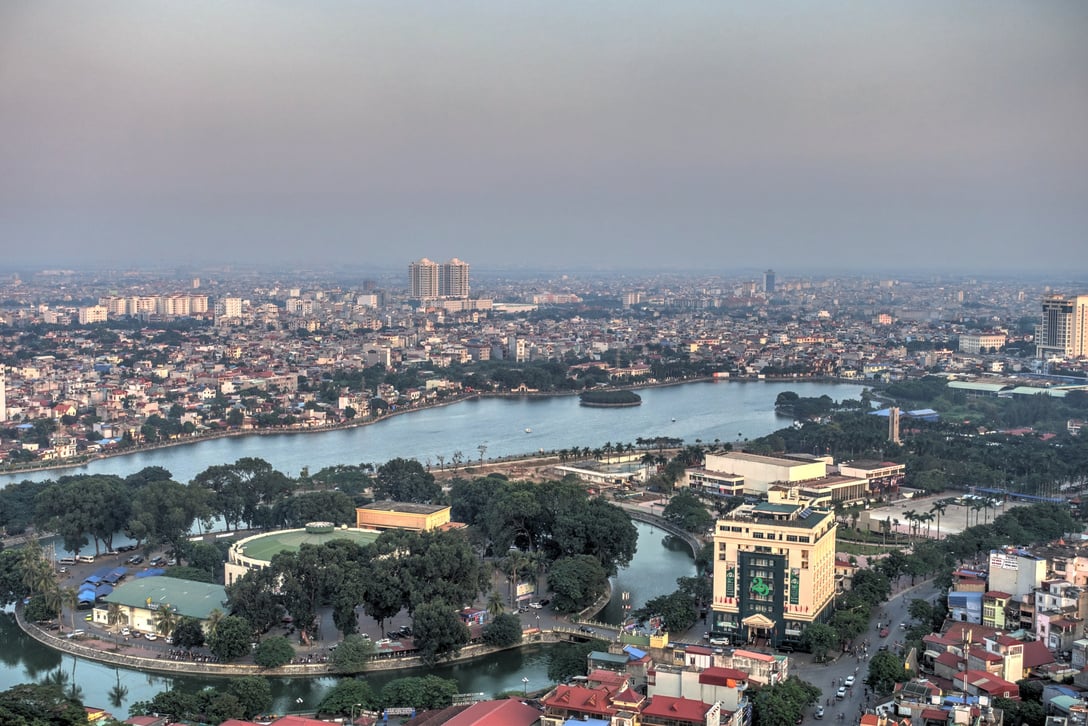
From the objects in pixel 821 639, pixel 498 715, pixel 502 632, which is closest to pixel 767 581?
pixel 821 639

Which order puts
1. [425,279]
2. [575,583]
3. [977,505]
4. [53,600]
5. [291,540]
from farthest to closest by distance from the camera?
[425,279], [977,505], [291,540], [575,583], [53,600]

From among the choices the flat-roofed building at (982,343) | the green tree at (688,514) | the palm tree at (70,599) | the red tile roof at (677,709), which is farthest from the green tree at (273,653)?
the flat-roofed building at (982,343)

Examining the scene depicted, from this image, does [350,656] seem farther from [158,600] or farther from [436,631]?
[158,600]

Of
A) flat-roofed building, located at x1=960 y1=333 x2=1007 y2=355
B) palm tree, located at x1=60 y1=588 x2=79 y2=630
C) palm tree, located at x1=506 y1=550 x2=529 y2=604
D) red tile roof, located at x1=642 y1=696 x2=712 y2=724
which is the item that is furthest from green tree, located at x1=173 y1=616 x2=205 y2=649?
flat-roofed building, located at x1=960 y1=333 x2=1007 y2=355

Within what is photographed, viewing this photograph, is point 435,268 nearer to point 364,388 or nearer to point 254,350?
point 254,350

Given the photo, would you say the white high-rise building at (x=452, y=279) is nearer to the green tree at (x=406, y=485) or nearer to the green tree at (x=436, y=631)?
the green tree at (x=406, y=485)

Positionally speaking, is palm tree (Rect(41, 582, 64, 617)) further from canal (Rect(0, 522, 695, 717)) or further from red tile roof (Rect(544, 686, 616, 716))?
red tile roof (Rect(544, 686, 616, 716))
